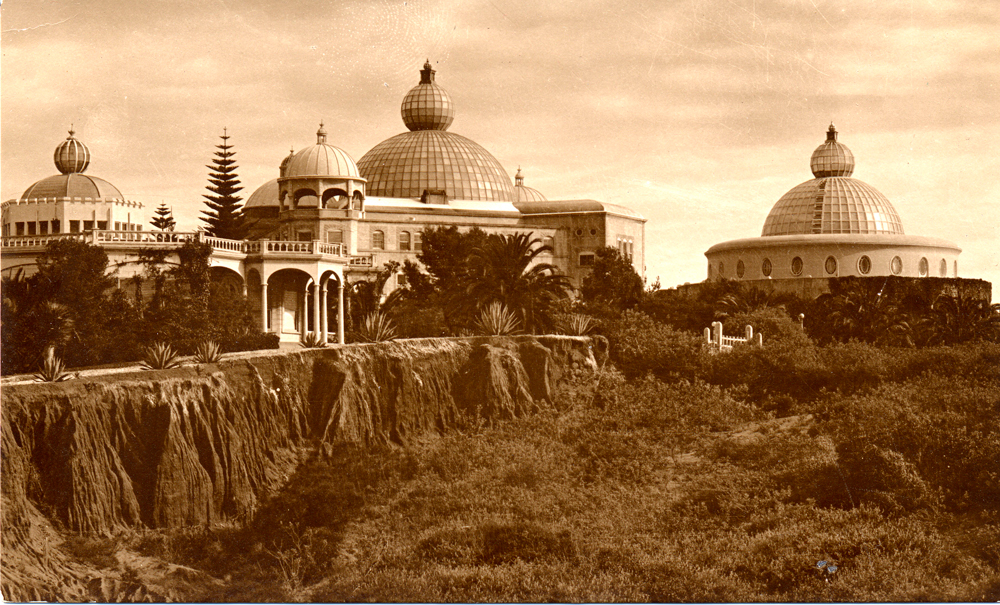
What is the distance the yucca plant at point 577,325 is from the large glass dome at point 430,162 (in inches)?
1310

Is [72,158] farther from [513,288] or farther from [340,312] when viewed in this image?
[513,288]

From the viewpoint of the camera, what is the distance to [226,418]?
33.1 m

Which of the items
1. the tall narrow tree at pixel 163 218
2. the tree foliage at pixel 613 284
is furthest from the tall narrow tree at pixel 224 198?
the tree foliage at pixel 613 284

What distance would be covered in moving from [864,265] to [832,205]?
11341mm

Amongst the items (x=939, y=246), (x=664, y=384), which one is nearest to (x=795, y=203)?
(x=939, y=246)

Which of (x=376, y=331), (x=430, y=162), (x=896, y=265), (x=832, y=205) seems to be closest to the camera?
(x=376, y=331)

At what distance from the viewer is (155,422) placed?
102ft

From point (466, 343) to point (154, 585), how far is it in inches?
567

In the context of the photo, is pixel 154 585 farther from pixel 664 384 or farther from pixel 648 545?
pixel 664 384

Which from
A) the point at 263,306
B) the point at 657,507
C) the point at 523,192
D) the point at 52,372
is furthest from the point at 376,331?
the point at 523,192

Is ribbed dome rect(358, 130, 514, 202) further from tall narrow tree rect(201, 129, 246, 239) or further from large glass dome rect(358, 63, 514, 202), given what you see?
tall narrow tree rect(201, 129, 246, 239)

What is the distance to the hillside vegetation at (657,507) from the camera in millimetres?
29234

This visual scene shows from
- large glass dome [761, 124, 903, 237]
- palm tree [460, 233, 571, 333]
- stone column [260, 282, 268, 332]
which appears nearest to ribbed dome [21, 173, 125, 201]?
stone column [260, 282, 268, 332]

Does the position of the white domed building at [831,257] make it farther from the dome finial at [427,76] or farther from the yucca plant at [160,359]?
the yucca plant at [160,359]
